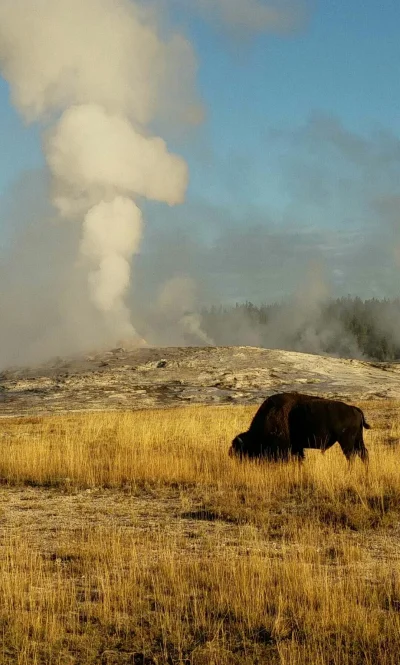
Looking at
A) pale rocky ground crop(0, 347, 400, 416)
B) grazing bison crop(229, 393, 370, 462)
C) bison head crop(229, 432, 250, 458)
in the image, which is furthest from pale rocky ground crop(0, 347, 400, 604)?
grazing bison crop(229, 393, 370, 462)

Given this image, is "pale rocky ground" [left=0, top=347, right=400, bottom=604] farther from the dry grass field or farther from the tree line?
the tree line

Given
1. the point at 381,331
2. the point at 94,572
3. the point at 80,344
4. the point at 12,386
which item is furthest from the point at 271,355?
the point at 381,331

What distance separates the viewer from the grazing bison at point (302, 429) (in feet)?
43.3

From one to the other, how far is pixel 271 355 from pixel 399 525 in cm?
3200

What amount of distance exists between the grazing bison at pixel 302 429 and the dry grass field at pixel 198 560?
1.19 feet

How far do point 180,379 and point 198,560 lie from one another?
29.9m

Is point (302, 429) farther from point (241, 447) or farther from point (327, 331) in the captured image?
point (327, 331)

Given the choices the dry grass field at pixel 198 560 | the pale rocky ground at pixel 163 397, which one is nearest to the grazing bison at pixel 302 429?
the dry grass field at pixel 198 560

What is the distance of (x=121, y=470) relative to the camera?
12.8 metres

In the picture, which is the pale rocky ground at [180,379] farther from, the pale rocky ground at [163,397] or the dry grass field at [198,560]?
the dry grass field at [198,560]

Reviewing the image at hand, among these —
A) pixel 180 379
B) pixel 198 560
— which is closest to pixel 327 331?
pixel 180 379

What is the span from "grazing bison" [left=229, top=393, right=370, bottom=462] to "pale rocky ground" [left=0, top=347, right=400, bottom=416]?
17841mm

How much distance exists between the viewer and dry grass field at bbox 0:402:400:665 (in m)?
4.98

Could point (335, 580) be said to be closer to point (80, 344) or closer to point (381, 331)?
point (80, 344)
